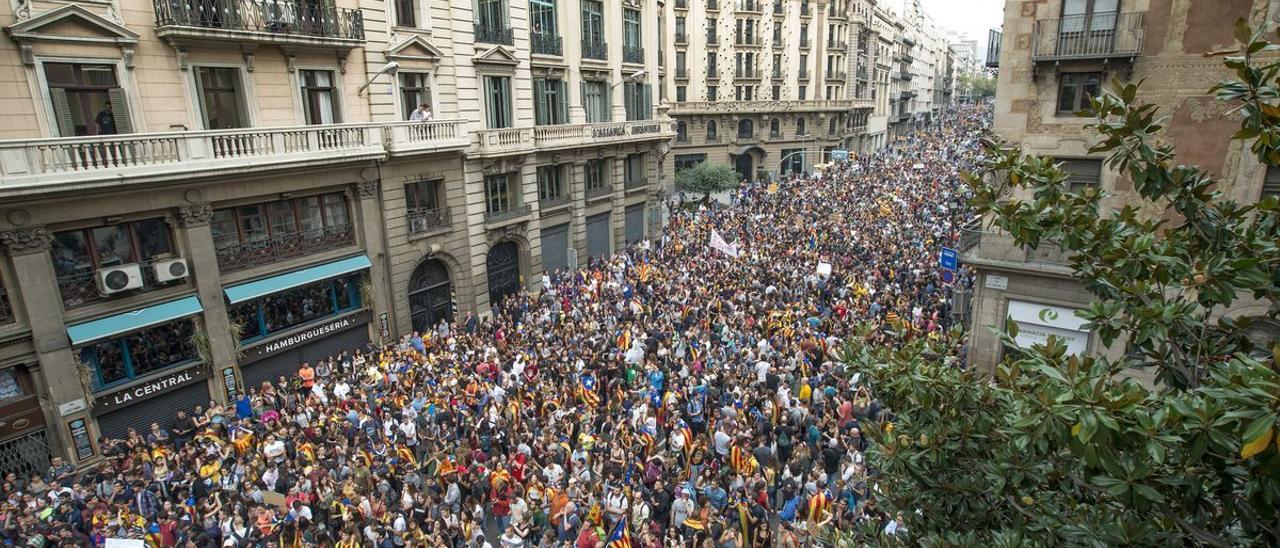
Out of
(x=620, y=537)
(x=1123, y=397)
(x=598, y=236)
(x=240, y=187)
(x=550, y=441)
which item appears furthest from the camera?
(x=598, y=236)

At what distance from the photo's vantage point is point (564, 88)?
32.1 metres

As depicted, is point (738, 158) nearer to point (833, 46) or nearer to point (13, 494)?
point (833, 46)

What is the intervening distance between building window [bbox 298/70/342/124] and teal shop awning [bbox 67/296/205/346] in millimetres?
7008

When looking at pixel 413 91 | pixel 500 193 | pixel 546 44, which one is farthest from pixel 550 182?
pixel 413 91

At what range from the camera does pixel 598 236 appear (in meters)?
36.2

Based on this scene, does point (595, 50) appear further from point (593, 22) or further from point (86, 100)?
point (86, 100)

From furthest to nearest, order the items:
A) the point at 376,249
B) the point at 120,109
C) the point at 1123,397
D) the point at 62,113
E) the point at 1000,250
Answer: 1. the point at 376,249
2. the point at 120,109
3. the point at 1000,250
4. the point at 62,113
5. the point at 1123,397

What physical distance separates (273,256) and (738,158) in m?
52.8

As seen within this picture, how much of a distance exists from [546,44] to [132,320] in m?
19.5

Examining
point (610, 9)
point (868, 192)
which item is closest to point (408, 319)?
point (610, 9)

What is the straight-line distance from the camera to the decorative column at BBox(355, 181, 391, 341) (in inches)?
914

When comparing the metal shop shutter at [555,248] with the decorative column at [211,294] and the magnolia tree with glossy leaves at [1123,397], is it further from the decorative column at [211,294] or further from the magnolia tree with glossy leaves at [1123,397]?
the magnolia tree with glossy leaves at [1123,397]

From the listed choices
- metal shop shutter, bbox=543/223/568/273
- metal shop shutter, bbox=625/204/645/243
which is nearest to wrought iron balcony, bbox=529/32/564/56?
metal shop shutter, bbox=543/223/568/273

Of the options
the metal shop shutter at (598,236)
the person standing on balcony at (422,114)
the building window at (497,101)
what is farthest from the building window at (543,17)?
the metal shop shutter at (598,236)
